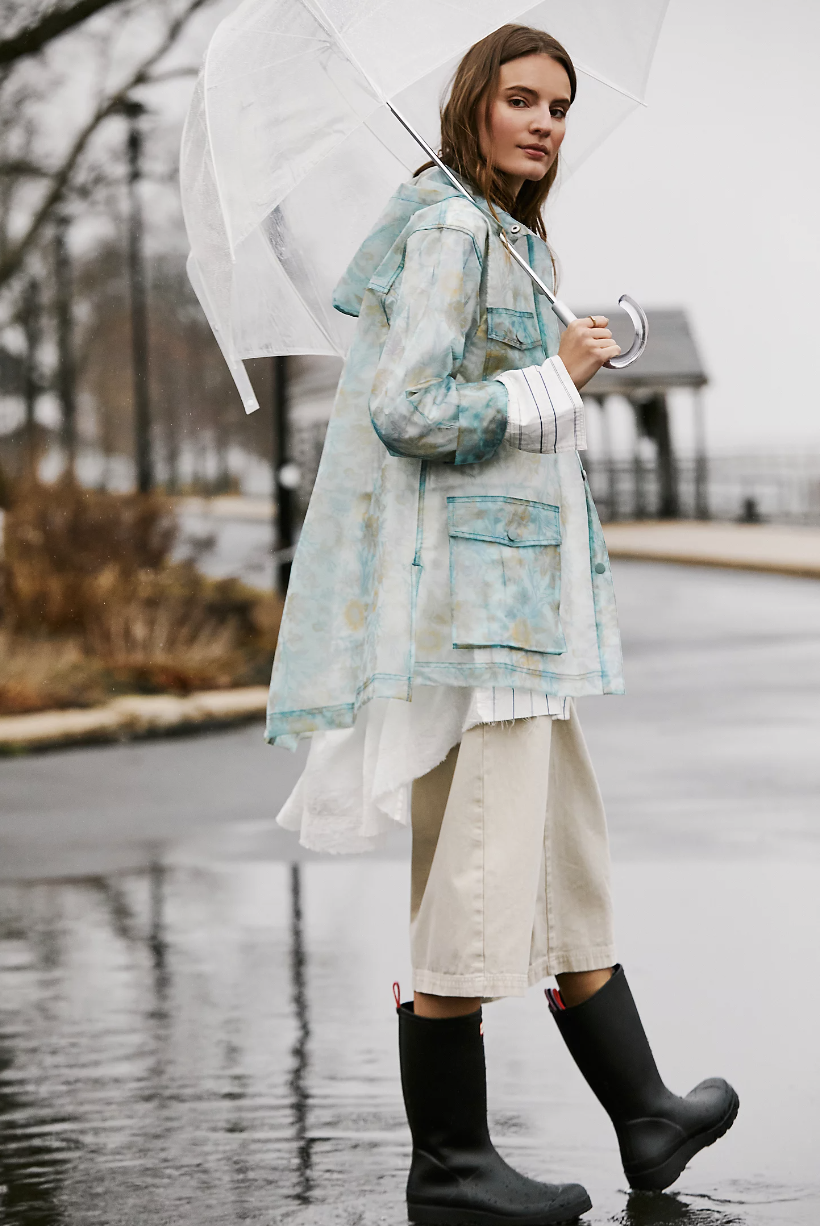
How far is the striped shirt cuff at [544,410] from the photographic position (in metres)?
2.90

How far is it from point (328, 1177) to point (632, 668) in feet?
31.9

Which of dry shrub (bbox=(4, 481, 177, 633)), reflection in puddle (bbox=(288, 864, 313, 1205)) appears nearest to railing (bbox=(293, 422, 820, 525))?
dry shrub (bbox=(4, 481, 177, 633))

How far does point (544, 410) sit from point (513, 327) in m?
0.21

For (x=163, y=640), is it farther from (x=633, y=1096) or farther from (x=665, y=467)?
(x=665, y=467)

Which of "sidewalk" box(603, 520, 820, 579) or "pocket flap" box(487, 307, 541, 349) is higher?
"sidewalk" box(603, 520, 820, 579)

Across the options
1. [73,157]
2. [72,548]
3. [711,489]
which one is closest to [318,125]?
[72,548]

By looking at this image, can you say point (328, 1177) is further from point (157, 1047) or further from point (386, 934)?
point (386, 934)

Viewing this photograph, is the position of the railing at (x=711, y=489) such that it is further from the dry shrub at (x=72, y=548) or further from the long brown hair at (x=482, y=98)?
the long brown hair at (x=482, y=98)

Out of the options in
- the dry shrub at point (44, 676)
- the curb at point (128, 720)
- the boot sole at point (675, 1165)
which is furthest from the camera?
the dry shrub at point (44, 676)

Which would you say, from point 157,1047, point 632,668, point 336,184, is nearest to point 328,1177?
point 157,1047

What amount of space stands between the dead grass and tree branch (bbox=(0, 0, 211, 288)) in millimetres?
3476

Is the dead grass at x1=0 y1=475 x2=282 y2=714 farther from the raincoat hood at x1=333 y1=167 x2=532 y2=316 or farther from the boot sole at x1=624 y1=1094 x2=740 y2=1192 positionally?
the boot sole at x1=624 y1=1094 x2=740 y2=1192

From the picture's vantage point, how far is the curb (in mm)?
10492

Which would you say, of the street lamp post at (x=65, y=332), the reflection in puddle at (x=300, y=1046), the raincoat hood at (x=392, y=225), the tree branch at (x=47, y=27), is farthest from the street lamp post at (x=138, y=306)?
the raincoat hood at (x=392, y=225)
